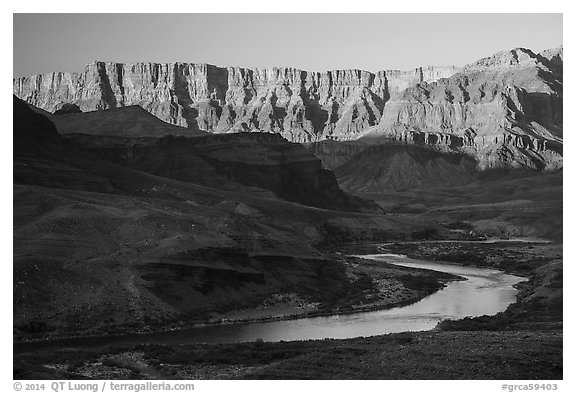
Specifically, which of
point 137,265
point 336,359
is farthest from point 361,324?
point 336,359

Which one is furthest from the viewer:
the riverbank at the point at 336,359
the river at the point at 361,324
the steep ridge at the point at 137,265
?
the steep ridge at the point at 137,265

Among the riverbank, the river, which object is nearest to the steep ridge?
the river

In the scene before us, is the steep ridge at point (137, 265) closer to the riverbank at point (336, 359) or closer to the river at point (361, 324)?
the river at point (361, 324)

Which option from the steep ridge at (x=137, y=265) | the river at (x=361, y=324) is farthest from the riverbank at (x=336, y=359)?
the steep ridge at (x=137, y=265)

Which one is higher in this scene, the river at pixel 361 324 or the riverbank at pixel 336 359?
the riverbank at pixel 336 359

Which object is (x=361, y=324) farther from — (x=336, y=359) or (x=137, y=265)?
(x=336, y=359)

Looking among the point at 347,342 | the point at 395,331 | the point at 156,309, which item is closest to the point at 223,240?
the point at 156,309

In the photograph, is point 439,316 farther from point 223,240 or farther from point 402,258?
point 402,258

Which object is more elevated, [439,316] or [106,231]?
[106,231]

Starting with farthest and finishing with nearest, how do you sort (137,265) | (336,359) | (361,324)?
(137,265)
(361,324)
(336,359)
